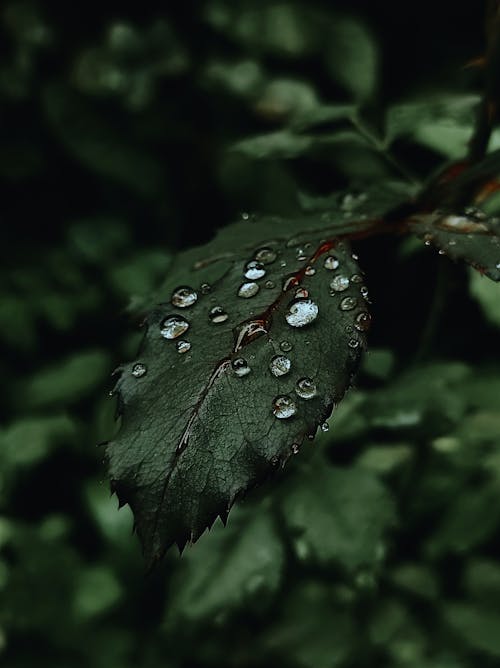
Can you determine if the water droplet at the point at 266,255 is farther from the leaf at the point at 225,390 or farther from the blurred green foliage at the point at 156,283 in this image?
the blurred green foliage at the point at 156,283

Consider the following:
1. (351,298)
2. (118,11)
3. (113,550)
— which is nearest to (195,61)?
(118,11)

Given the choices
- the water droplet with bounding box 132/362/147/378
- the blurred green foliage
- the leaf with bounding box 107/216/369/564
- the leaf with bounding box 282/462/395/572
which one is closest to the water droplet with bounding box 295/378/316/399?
the leaf with bounding box 107/216/369/564

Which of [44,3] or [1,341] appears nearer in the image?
[1,341]

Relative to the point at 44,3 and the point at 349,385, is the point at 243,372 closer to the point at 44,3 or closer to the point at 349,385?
the point at 349,385

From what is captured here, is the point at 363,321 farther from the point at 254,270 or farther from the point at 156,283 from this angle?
the point at 156,283

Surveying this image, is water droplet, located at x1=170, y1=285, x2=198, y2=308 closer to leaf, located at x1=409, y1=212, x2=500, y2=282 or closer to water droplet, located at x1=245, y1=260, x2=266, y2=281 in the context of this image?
water droplet, located at x1=245, y1=260, x2=266, y2=281

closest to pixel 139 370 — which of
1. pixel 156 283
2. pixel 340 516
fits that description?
pixel 340 516

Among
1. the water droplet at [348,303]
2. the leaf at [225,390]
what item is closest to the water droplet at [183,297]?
the leaf at [225,390]
